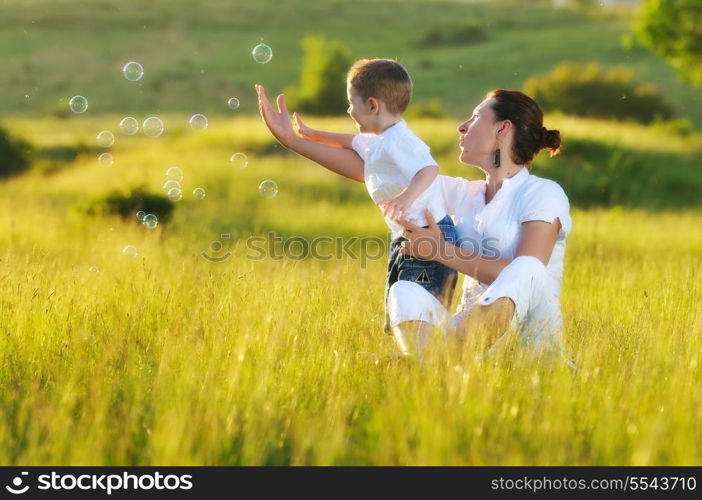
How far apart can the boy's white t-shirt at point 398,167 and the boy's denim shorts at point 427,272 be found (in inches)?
3.9

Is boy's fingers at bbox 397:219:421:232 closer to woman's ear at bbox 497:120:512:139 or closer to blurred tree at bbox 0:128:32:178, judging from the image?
woman's ear at bbox 497:120:512:139

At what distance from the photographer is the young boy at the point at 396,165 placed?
542 centimetres

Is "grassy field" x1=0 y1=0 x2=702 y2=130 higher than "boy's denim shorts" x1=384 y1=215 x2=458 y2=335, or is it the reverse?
"grassy field" x1=0 y1=0 x2=702 y2=130

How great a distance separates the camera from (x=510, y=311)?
15.5 ft

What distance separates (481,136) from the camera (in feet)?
17.2

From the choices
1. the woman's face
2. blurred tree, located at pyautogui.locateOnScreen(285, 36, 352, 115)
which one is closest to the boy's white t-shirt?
the woman's face

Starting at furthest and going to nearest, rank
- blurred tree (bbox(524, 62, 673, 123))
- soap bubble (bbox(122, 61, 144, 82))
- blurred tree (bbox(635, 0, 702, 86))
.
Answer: blurred tree (bbox(524, 62, 673, 123)), blurred tree (bbox(635, 0, 702, 86)), soap bubble (bbox(122, 61, 144, 82))

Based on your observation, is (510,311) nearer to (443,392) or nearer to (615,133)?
(443,392)

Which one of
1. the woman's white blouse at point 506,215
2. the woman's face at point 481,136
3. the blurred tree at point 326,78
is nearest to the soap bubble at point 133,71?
the woman's white blouse at point 506,215

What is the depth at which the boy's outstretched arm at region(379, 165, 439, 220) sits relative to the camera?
17.2 ft

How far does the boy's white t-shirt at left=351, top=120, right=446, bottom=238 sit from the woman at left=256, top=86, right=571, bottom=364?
8.1 inches
